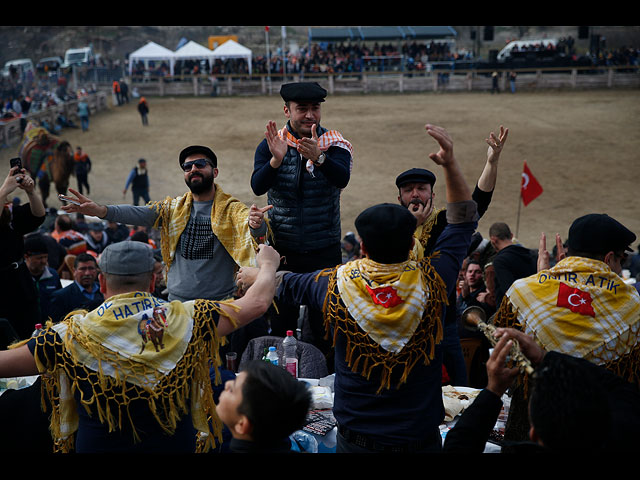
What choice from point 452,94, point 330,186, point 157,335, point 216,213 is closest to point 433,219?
point 330,186

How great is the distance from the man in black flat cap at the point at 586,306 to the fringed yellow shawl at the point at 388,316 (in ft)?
1.75

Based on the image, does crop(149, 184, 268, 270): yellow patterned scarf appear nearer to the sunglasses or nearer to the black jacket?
the sunglasses

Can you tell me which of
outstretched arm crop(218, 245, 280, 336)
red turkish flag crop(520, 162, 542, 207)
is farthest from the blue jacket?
red turkish flag crop(520, 162, 542, 207)

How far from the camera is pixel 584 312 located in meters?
3.02

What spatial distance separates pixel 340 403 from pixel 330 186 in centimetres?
207

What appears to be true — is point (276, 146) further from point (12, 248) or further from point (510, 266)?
point (12, 248)

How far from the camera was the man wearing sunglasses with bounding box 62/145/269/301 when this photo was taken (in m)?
4.38

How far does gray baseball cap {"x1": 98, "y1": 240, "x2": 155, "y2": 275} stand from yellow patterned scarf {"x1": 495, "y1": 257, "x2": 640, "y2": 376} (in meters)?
1.84

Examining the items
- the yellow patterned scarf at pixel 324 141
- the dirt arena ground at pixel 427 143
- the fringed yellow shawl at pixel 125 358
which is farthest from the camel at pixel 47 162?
the fringed yellow shawl at pixel 125 358

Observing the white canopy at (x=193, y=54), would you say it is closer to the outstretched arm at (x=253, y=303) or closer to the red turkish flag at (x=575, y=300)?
the outstretched arm at (x=253, y=303)

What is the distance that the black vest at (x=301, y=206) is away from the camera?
4590 mm

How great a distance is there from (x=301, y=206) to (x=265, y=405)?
2.60m

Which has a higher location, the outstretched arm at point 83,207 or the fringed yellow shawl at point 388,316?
the outstretched arm at point 83,207

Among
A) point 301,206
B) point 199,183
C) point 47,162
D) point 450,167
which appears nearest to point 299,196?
point 301,206
